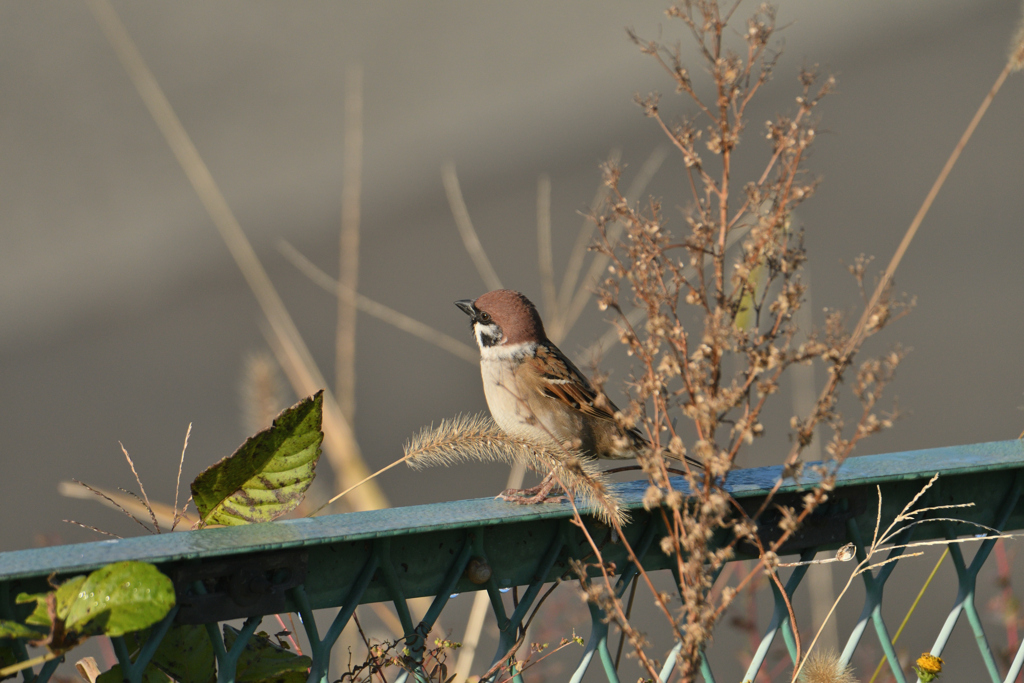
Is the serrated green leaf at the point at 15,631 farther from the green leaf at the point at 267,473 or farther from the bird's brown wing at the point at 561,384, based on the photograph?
the bird's brown wing at the point at 561,384

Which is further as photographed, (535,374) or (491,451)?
(535,374)

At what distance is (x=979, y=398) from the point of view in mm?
7082

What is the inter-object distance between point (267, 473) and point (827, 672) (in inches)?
37.9

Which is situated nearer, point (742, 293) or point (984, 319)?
point (742, 293)

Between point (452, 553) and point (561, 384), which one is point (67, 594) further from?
point (561, 384)

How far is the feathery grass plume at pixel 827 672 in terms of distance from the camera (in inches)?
65.3

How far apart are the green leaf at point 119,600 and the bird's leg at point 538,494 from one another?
0.61 meters

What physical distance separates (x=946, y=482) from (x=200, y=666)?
1.26 meters

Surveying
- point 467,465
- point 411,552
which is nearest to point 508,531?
point 411,552

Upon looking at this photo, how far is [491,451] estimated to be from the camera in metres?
1.61

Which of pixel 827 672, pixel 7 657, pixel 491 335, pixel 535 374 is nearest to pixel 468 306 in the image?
pixel 491 335

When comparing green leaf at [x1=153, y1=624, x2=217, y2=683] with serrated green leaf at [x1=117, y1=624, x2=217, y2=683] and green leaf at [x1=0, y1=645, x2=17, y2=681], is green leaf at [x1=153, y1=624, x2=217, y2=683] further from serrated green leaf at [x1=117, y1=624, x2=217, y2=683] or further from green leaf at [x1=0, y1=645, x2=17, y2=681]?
green leaf at [x1=0, y1=645, x2=17, y2=681]

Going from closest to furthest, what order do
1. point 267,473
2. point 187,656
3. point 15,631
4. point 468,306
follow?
point 15,631
point 187,656
point 267,473
point 468,306

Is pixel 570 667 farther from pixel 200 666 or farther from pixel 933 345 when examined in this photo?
pixel 933 345
